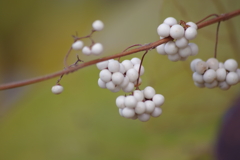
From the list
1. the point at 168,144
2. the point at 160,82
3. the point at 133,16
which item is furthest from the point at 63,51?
the point at 168,144

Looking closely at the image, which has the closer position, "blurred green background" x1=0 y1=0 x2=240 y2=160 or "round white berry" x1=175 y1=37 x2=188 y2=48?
"round white berry" x1=175 y1=37 x2=188 y2=48

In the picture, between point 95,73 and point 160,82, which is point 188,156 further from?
point 95,73

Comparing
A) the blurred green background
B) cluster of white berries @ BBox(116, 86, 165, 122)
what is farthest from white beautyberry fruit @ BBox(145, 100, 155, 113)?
the blurred green background

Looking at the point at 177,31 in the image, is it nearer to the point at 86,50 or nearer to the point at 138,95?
the point at 138,95

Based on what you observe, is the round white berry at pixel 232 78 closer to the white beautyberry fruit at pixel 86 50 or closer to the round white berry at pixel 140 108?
the round white berry at pixel 140 108

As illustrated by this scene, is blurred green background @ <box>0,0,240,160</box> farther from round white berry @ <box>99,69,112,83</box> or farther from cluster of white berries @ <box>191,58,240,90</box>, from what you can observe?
round white berry @ <box>99,69,112,83</box>

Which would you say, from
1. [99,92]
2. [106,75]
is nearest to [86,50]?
[106,75]
